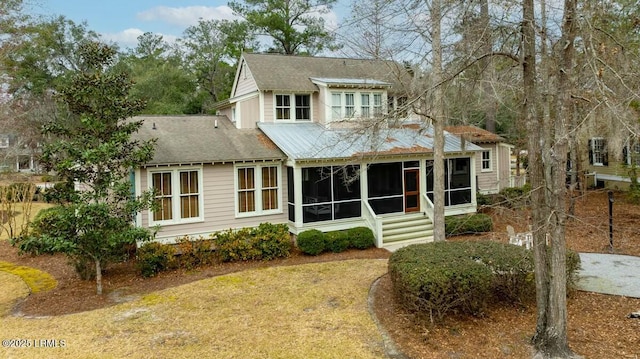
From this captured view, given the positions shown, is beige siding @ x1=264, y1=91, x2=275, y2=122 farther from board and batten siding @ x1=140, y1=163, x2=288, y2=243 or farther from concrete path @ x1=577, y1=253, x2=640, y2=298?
concrete path @ x1=577, y1=253, x2=640, y2=298

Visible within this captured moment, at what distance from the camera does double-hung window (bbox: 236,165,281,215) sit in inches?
587

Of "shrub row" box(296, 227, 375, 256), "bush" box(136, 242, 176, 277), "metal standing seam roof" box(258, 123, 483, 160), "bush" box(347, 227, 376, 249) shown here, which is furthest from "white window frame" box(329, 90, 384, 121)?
"bush" box(136, 242, 176, 277)

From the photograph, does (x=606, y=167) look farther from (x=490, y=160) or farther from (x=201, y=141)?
(x=201, y=141)

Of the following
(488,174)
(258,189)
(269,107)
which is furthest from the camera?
(488,174)

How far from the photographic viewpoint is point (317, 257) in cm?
1388

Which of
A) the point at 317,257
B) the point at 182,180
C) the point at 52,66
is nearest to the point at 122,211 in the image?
A: the point at 182,180

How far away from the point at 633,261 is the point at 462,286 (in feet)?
24.1

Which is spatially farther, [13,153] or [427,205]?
[13,153]

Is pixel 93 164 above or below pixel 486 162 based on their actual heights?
below

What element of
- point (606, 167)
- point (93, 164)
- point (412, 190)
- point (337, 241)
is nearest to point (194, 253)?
point (93, 164)

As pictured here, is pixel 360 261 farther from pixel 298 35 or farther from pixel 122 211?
pixel 298 35

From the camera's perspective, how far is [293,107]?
18.1m

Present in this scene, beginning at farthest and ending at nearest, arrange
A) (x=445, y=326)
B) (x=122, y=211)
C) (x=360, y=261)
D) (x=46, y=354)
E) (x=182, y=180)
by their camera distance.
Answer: (x=182, y=180) → (x=360, y=261) → (x=122, y=211) → (x=445, y=326) → (x=46, y=354)

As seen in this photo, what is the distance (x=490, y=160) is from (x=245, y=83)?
550 inches
